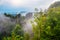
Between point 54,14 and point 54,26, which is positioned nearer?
point 54,26

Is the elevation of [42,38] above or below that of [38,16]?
below

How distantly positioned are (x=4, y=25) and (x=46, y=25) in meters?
5.08

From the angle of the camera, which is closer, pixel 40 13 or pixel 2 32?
pixel 40 13

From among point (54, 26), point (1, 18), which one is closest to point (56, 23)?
point (54, 26)

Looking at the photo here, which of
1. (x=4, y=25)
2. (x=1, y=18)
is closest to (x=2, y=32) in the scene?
(x=4, y=25)

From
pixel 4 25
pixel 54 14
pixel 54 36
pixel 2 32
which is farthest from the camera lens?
pixel 4 25

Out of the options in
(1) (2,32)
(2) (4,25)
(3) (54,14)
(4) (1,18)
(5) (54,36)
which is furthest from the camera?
(4) (1,18)

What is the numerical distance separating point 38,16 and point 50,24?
756 millimetres

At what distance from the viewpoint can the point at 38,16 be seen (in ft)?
35.6

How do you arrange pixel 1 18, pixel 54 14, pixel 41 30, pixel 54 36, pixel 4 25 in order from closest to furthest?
pixel 41 30 → pixel 54 36 → pixel 54 14 → pixel 4 25 → pixel 1 18

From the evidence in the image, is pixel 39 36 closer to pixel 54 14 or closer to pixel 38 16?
pixel 38 16

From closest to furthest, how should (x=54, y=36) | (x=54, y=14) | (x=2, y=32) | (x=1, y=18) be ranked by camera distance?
(x=54, y=36) → (x=54, y=14) → (x=2, y=32) → (x=1, y=18)

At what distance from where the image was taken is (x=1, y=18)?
17.0 meters

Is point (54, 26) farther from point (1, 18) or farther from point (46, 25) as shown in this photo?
point (1, 18)
